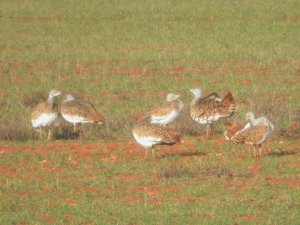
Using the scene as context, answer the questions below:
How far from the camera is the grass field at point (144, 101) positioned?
1117 centimetres

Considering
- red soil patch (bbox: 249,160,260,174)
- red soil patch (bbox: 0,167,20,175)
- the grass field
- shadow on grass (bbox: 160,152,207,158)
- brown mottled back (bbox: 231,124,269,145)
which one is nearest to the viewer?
the grass field

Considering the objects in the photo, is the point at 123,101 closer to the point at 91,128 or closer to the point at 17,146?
the point at 91,128

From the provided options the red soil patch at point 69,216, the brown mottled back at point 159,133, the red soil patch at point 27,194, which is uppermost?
the brown mottled back at point 159,133

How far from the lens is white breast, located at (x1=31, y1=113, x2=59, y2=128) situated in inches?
623

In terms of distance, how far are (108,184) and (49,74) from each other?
10.4 m

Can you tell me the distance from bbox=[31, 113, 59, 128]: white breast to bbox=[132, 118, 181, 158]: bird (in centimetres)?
246

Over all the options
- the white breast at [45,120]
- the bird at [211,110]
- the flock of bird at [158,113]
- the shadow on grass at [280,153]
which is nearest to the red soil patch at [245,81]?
the flock of bird at [158,113]

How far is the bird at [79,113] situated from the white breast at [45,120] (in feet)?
0.67

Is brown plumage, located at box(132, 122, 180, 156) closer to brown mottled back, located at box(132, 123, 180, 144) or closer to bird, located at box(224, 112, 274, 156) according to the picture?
brown mottled back, located at box(132, 123, 180, 144)

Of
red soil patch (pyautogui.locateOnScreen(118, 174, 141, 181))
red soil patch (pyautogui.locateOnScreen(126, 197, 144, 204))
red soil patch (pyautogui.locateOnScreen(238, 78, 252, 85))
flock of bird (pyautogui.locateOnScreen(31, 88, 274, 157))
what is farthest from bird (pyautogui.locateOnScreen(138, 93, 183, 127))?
red soil patch (pyautogui.locateOnScreen(238, 78, 252, 85))

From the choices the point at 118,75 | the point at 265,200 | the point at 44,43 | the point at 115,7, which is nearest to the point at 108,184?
the point at 265,200

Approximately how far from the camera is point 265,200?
11250 millimetres

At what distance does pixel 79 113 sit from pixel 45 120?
57 centimetres

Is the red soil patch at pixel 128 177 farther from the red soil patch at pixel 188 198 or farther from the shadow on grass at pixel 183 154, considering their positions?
the shadow on grass at pixel 183 154
